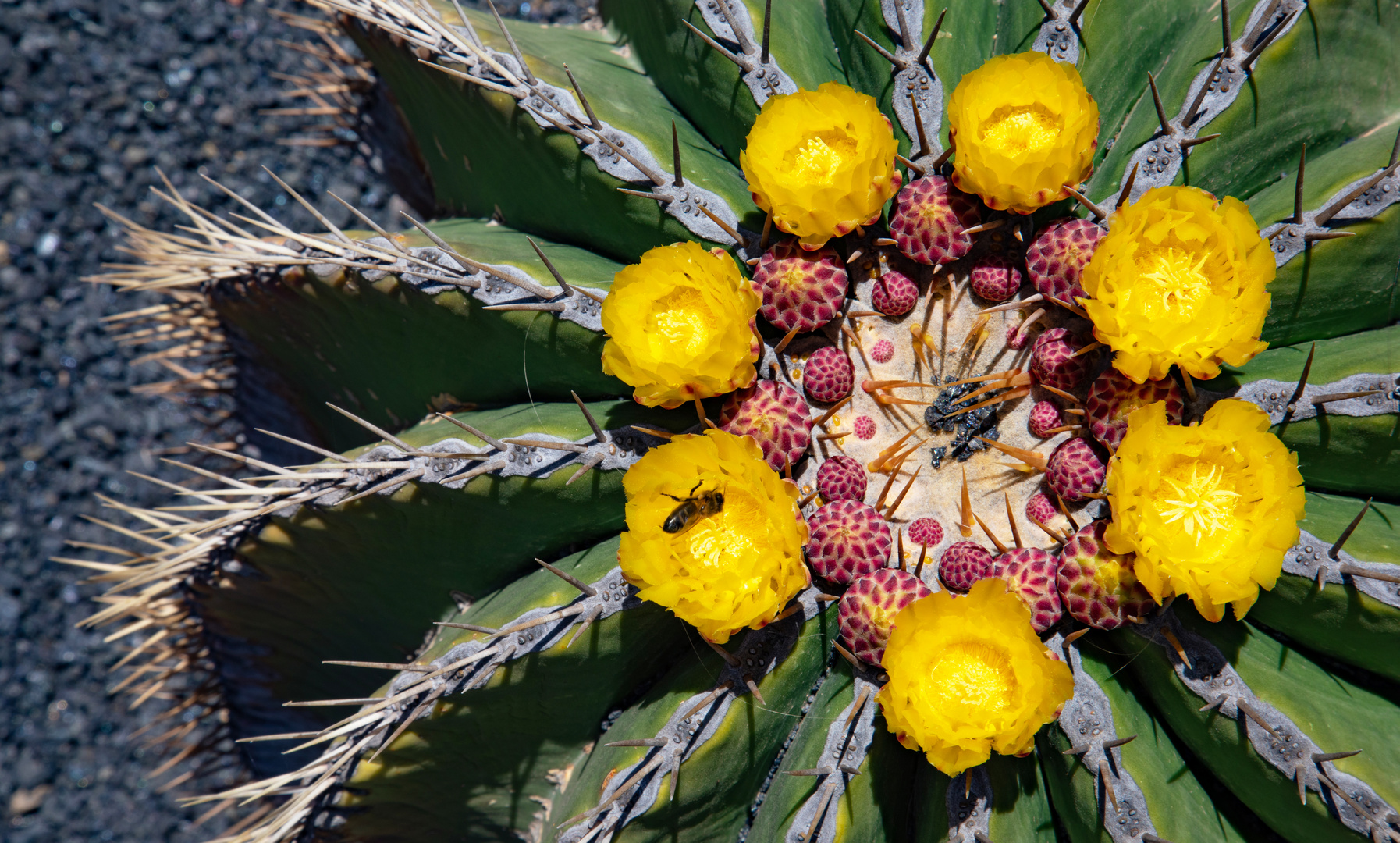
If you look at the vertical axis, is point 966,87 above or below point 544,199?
above

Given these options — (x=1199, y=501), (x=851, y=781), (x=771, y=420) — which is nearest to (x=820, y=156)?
(x=771, y=420)

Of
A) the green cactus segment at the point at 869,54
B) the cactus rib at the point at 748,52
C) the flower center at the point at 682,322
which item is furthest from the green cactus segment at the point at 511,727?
the green cactus segment at the point at 869,54

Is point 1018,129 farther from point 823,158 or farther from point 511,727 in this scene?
point 511,727

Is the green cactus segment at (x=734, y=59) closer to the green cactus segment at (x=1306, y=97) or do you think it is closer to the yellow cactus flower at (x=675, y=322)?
the yellow cactus flower at (x=675, y=322)

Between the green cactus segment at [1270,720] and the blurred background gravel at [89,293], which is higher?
the green cactus segment at [1270,720]

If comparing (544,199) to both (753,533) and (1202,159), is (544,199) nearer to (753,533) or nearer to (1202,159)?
(753,533)

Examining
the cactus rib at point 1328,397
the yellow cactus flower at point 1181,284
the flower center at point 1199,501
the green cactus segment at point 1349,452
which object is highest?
the yellow cactus flower at point 1181,284

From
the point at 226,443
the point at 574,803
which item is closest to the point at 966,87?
the point at 574,803
